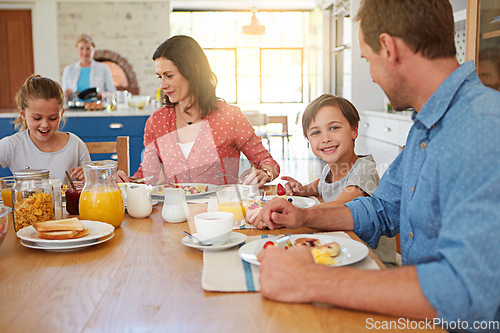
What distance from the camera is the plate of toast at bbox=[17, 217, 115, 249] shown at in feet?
3.69

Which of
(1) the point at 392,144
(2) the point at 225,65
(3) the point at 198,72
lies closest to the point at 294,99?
(2) the point at 225,65

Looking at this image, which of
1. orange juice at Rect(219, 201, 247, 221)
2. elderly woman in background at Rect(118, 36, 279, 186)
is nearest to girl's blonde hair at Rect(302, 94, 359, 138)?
elderly woman in background at Rect(118, 36, 279, 186)

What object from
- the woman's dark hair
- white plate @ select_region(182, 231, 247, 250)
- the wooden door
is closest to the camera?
white plate @ select_region(182, 231, 247, 250)

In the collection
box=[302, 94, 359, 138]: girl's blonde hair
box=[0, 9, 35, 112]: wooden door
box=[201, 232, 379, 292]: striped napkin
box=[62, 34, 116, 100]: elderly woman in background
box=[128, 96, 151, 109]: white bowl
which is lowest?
box=[201, 232, 379, 292]: striped napkin

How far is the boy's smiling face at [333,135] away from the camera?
70.5 inches

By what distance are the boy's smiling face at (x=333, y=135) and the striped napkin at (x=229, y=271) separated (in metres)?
0.82

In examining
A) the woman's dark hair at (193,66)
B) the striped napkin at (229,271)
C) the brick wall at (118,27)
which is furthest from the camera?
the brick wall at (118,27)

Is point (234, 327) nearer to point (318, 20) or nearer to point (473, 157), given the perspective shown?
point (473, 157)

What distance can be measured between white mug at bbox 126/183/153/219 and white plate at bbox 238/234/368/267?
1.55ft

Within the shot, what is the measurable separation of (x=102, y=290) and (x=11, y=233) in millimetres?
560

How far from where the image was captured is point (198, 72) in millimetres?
2309

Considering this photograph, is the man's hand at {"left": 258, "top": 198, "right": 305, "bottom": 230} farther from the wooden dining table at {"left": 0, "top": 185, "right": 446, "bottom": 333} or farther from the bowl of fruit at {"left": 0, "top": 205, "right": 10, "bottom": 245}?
the bowl of fruit at {"left": 0, "top": 205, "right": 10, "bottom": 245}

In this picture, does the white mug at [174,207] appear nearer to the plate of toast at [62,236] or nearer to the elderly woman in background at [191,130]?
the plate of toast at [62,236]

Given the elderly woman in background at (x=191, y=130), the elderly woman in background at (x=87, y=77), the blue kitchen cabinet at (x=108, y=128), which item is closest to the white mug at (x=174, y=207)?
the elderly woman in background at (x=191, y=130)
